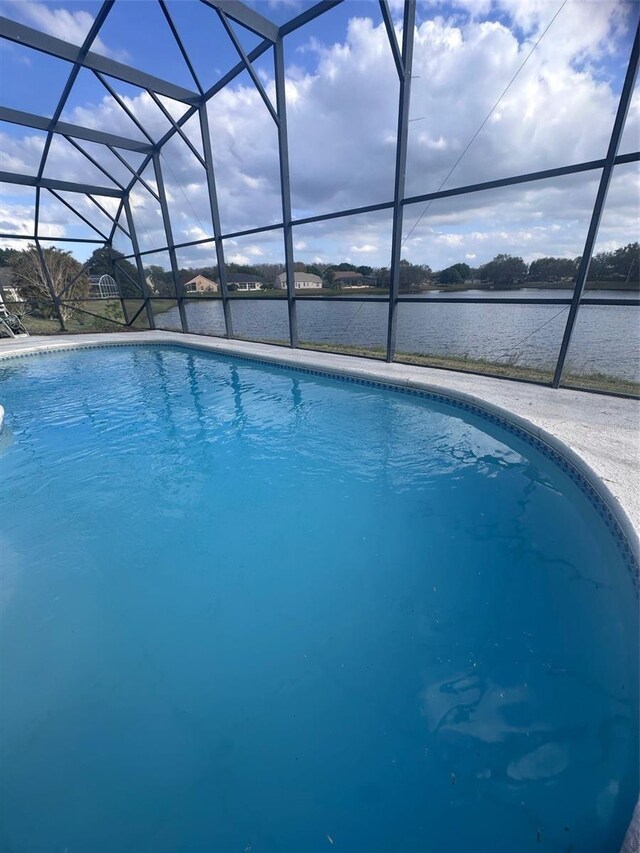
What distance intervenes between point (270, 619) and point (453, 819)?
44.2 inches

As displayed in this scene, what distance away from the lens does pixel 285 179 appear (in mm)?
6367

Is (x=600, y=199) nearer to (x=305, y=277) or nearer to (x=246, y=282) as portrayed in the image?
(x=305, y=277)

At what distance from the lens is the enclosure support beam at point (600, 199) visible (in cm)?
304

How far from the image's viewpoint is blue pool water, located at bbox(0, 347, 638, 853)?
1265mm

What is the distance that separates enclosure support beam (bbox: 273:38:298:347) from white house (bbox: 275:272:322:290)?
89mm

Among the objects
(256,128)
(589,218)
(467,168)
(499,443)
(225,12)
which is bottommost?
(499,443)

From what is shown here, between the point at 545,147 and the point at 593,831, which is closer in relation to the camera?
the point at 593,831

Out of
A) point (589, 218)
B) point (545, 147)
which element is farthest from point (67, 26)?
point (589, 218)

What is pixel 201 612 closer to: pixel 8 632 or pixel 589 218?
pixel 8 632

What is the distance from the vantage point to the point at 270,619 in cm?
203

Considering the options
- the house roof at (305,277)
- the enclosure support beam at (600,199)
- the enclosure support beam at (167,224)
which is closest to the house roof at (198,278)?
the enclosure support beam at (167,224)

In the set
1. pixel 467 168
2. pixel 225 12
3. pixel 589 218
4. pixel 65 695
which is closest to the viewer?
pixel 65 695

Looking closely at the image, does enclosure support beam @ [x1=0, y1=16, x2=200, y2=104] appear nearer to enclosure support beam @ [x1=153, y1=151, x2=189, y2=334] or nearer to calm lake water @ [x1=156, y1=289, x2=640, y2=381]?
enclosure support beam @ [x1=153, y1=151, x2=189, y2=334]

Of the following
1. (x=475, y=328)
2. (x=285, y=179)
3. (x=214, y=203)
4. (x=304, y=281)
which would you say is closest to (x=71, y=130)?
(x=214, y=203)
